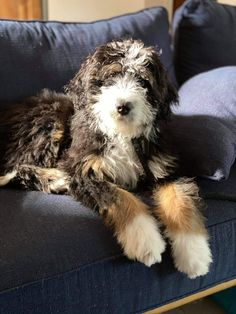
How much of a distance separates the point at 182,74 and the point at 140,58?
3.31 ft

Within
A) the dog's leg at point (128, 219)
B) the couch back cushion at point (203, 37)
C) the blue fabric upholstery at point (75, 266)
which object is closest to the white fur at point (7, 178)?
the blue fabric upholstery at point (75, 266)

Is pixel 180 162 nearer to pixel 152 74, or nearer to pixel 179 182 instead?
pixel 179 182

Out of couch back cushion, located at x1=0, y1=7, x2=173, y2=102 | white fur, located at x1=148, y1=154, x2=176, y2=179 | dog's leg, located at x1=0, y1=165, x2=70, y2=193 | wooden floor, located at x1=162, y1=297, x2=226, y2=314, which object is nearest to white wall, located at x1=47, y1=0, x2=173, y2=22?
couch back cushion, located at x1=0, y1=7, x2=173, y2=102

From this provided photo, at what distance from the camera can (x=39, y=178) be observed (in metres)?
1.67

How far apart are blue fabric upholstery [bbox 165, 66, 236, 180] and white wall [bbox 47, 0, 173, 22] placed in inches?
48.0

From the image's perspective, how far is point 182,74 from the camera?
2471mm

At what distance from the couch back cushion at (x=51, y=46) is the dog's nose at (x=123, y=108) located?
2.32 ft

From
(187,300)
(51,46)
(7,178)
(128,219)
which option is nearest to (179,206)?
(128,219)

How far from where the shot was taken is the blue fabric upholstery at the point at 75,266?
127cm

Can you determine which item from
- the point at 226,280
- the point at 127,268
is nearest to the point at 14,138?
the point at 127,268

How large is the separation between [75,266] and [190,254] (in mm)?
350

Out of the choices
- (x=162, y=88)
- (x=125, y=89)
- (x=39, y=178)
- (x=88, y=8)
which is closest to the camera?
(x=125, y=89)

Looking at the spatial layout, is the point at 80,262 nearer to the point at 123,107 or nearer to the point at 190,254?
the point at 190,254

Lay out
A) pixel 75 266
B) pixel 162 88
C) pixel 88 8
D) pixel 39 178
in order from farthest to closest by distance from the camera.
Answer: pixel 88 8 < pixel 39 178 < pixel 162 88 < pixel 75 266
